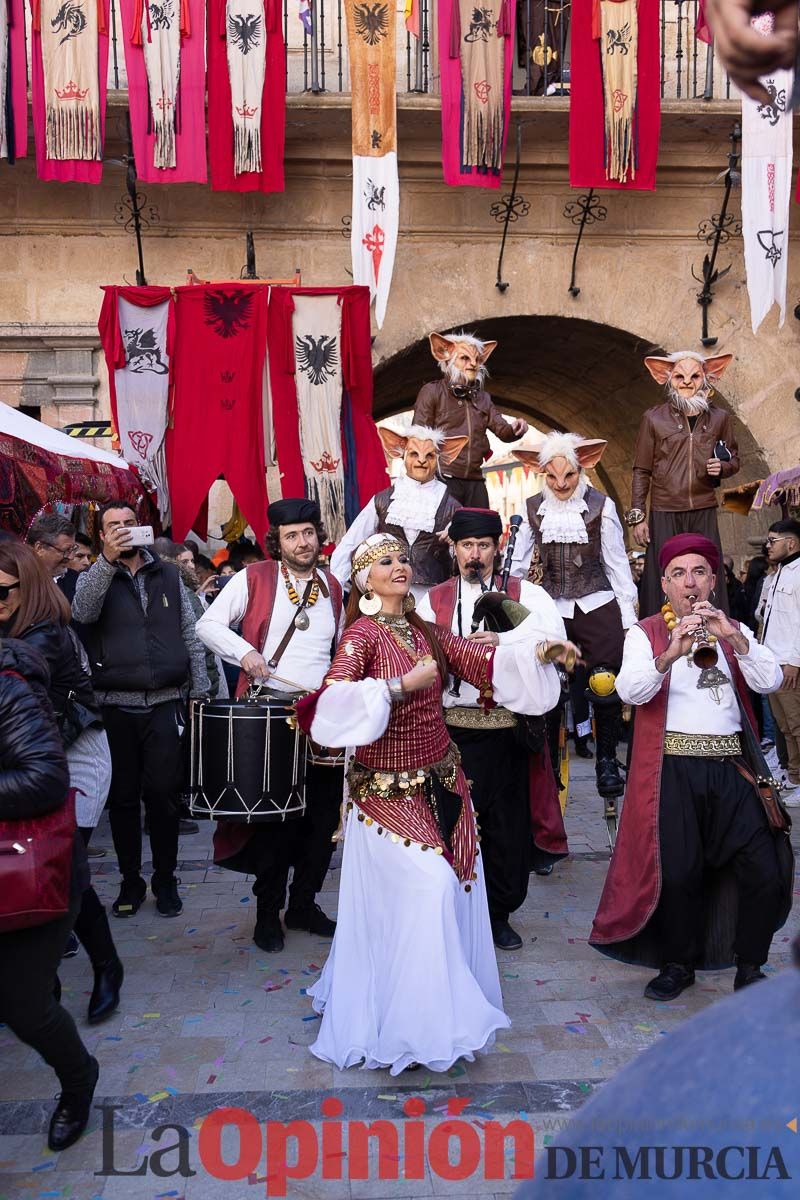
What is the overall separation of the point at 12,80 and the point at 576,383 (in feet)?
24.3

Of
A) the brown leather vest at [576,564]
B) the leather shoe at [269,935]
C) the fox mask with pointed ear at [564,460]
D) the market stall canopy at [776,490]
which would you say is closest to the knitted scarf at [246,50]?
the fox mask with pointed ear at [564,460]

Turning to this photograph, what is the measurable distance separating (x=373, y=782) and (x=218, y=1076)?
3.68 ft

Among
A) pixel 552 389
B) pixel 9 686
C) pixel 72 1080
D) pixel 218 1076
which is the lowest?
pixel 218 1076

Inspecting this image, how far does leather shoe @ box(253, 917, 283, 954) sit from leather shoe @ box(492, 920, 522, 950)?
3.29 feet

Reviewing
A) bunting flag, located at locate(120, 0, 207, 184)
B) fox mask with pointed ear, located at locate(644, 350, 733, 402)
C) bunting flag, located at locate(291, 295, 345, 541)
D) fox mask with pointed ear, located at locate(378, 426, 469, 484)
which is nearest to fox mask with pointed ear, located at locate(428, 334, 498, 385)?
fox mask with pointed ear, located at locate(378, 426, 469, 484)

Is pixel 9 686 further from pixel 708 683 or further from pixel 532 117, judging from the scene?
pixel 532 117

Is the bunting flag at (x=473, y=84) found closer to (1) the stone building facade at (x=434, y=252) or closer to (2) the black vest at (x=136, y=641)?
(1) the stone building facade at (x=434, y=252)

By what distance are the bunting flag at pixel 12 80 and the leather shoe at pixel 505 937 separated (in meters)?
8.62

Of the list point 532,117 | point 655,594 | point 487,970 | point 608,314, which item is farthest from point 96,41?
point 487,970

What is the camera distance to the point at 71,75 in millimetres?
9867

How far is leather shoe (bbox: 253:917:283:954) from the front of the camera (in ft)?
16.2

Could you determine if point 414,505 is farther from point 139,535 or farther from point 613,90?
point 613,90

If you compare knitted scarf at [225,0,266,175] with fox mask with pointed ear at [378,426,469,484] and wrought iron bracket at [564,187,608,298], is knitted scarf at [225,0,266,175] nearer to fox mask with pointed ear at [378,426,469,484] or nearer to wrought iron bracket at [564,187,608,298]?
wrought iron bracket at [564,187,608,298]

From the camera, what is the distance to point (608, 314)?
37.7 ft
